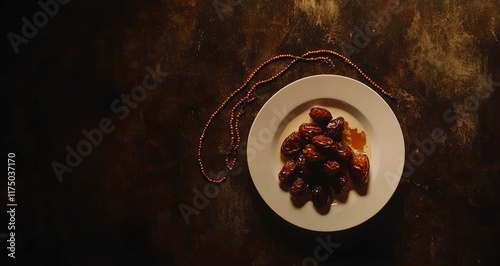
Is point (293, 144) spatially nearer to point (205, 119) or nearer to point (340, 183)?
point (340, 183)

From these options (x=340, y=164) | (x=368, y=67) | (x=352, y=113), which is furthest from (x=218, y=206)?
(x=368, y=67)

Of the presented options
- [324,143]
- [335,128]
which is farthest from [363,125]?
[324,143]

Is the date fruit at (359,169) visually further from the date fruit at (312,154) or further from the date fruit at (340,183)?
the date fruit at (312,154)

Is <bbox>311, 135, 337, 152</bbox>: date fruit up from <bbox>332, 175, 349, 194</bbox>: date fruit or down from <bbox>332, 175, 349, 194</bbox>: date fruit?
up

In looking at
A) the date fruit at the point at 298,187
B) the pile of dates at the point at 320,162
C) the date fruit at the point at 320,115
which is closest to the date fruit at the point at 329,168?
the pile of dates at the point at 320,162

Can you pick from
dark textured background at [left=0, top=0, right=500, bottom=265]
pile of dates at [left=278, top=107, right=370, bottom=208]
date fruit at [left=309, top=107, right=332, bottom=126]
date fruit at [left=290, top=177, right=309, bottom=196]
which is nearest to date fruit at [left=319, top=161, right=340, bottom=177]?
pile of dates at [left=278, top=107, right=370, bottom=208]

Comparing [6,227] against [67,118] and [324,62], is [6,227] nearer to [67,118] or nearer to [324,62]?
[67,118]

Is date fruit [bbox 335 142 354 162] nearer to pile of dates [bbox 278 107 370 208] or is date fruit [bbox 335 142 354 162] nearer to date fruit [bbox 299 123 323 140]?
pile of dates [bbox 278 107 370 208]
